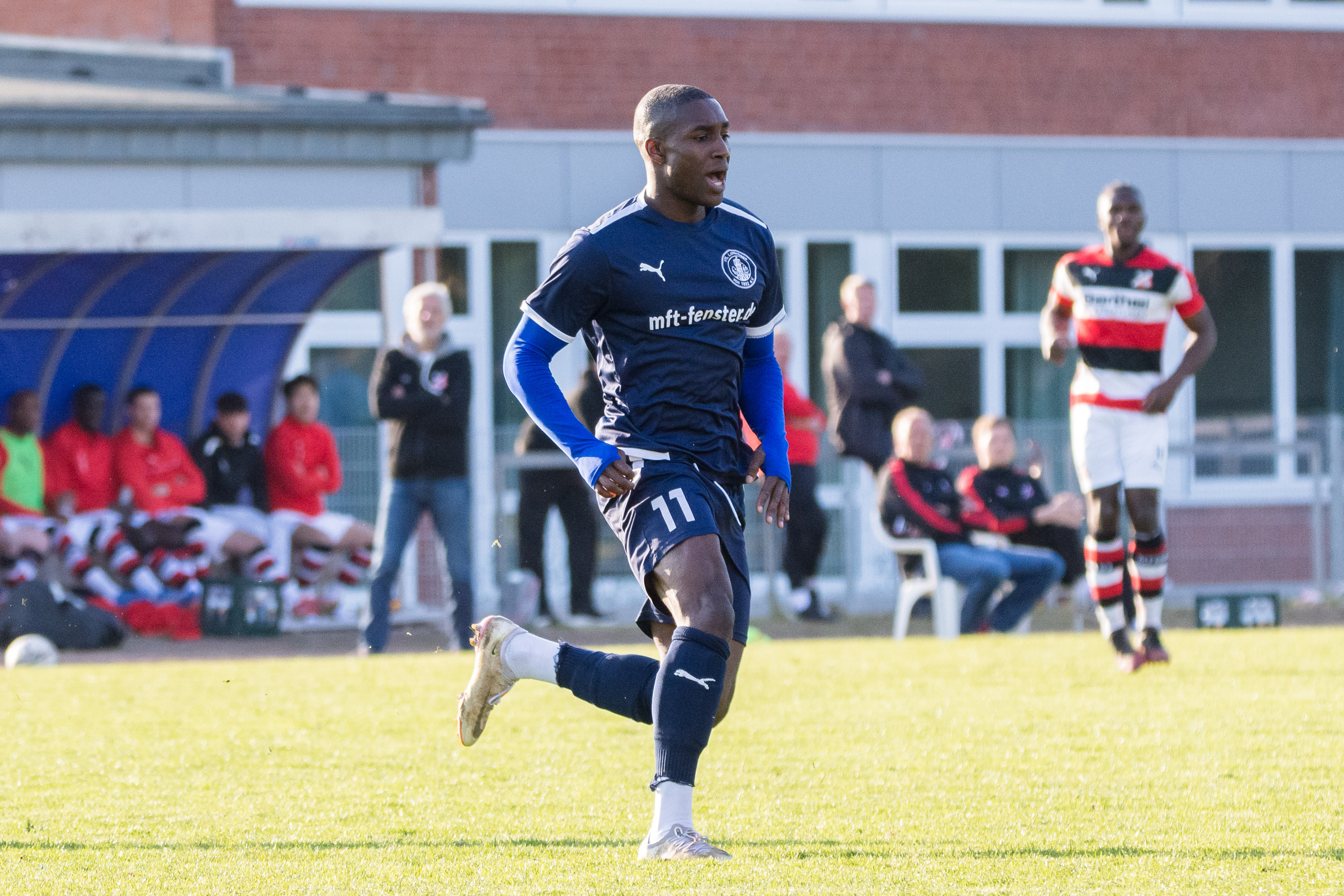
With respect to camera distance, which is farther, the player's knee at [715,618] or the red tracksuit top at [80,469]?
the red tracksuit top at [80,469]

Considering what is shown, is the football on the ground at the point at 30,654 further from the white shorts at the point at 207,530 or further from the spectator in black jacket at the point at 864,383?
the spectator in black jacket at the point at 864,383

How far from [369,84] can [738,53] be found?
10.1ft

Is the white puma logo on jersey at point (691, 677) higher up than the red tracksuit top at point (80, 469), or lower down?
lower down

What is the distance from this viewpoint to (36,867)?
464 centimetres

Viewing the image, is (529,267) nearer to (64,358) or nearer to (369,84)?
(369,84)

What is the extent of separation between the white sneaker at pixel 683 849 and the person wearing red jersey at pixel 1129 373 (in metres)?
4.76

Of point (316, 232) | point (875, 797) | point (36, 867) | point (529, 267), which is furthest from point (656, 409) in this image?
point (529, 267)

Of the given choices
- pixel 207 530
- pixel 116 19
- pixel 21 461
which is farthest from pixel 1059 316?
pixel 116 19

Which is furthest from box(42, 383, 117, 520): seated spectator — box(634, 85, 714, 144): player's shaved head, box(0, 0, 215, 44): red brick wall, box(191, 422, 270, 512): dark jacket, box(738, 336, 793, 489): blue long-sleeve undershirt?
box(634, 85, 714, 144): player's shaved head

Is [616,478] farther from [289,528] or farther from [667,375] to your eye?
[289,528]

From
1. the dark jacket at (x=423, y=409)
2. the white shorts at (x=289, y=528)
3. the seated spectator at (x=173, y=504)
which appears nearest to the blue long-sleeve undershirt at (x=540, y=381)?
the dark jacket at (x=423, y=409)

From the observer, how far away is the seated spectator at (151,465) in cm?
1256

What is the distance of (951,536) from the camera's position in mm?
11836

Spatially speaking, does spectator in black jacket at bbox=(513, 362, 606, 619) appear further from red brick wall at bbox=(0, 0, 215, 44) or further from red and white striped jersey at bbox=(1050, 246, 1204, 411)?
red brick wall at bbox=(0, 0, 215, 44)
